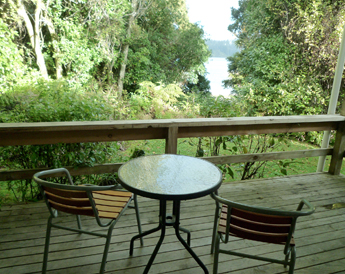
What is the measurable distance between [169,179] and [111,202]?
0.46 meters

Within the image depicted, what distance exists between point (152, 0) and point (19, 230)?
950cm

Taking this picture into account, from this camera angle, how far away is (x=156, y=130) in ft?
8.57

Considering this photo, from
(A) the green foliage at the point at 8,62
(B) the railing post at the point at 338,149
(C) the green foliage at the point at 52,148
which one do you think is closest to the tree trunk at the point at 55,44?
(A) the green foliage at the point at 8,62

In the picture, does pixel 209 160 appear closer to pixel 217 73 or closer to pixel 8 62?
pixel 8 62

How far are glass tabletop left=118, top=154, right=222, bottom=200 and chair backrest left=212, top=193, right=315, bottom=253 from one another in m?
0.21

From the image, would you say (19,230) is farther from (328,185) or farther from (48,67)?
(48,67)

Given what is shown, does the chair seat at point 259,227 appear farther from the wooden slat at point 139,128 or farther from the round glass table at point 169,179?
the wooden slat at point 139,128

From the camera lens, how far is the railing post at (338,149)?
339cm

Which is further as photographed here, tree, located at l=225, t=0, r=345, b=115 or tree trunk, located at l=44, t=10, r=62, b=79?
tree trunk, located at l=44, t=10, r=62, b=79

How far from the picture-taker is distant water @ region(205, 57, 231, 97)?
11844 mm

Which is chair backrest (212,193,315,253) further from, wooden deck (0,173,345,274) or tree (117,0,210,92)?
tree (117,0,210,92)

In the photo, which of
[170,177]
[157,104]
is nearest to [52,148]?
[170,177]

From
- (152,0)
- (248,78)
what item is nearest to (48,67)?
(152,0)

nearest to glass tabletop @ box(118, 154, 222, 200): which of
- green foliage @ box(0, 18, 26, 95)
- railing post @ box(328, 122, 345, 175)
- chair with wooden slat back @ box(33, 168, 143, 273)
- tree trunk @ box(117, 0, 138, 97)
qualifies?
chair with wooden slat back @ box(33, 168, 143, 273)
